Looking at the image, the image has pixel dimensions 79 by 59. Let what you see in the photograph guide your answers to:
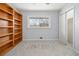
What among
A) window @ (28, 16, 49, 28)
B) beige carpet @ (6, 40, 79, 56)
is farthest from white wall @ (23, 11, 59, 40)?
beige carpet @ (6, 40, 79, 56)

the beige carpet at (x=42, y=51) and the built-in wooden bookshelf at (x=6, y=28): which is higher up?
the built-in wooden bookshelf at (x=6, y=28)

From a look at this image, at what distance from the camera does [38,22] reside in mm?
8047

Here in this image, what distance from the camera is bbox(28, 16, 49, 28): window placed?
796 cm

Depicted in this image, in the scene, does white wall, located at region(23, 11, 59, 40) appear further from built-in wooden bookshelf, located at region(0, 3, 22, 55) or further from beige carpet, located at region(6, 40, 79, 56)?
beige carpet, located at region(6, 40, 79, 56)

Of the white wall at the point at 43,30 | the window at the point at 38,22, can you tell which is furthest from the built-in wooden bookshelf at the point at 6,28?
the window at the point at 38,22

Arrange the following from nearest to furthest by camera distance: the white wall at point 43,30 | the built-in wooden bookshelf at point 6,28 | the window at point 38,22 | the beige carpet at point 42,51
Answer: the beige carpet at point 42,51
the built-in wooden bookshelf at point 6,28
the white wall at point 43,30
the window at point 38,22

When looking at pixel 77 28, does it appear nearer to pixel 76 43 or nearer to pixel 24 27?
pixel 76 43

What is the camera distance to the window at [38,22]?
7.96 m

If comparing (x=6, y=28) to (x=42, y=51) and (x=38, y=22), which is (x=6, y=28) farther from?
(x=38, y=22)

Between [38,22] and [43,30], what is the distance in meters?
0.68

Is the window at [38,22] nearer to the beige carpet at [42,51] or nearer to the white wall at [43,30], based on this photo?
the white wall at [43,30]

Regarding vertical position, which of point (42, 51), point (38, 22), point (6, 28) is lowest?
point (42, 51)

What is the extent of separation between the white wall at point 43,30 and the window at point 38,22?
0.26 metres

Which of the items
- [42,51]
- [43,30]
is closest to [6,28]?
[42,51]
